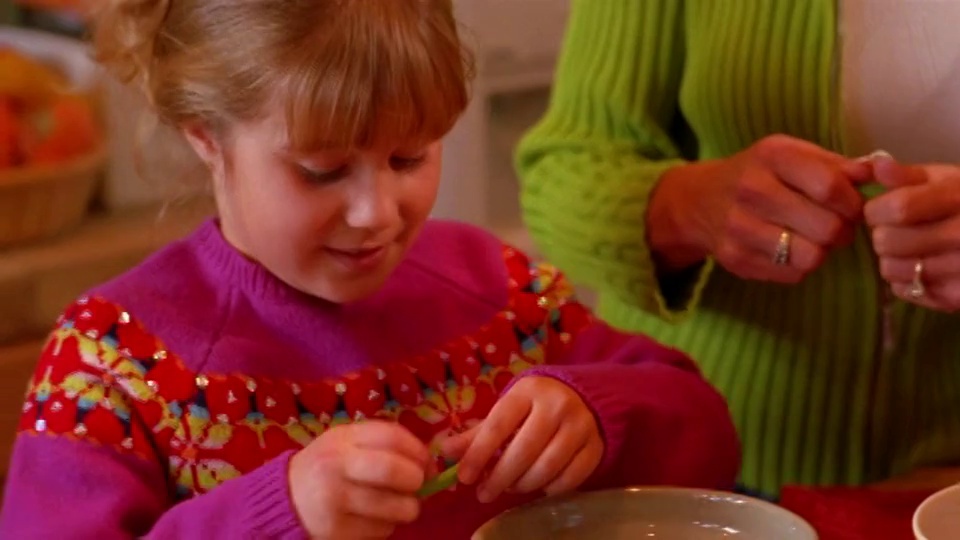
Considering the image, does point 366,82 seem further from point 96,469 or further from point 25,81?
point 25,81

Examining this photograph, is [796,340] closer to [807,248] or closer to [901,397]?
[901,397]

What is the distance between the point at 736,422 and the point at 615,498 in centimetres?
36

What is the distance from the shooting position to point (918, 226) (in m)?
0.85

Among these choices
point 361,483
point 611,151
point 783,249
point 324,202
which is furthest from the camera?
point 611,151

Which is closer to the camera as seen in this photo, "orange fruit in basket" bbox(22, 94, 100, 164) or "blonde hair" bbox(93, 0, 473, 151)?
"blonde hair" bbox(93, 0, 473, 151)

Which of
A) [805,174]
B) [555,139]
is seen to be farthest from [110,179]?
[805,174]

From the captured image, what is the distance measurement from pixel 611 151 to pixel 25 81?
1154 millimetres

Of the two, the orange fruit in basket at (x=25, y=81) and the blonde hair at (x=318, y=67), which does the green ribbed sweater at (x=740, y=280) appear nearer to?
the blonde hair at (x=318, y=67)

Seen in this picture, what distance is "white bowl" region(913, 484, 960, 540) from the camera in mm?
708

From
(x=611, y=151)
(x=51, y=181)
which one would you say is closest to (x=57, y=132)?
(x=51, y=181)

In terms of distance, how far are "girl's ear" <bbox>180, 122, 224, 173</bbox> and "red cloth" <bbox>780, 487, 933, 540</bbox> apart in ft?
1.35

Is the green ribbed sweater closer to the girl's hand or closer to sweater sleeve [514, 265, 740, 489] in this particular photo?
sweater sleeve [514, 265, 740, 489]

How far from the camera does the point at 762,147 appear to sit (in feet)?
3.01

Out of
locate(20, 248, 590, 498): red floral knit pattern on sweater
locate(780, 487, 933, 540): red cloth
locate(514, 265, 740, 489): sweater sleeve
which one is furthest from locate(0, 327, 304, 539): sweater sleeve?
locate(780, 487, 933, 540): red cloth
